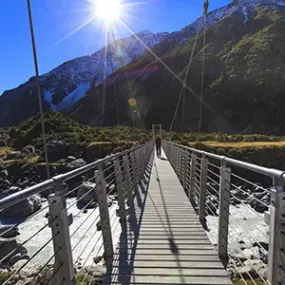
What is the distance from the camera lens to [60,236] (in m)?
1.70

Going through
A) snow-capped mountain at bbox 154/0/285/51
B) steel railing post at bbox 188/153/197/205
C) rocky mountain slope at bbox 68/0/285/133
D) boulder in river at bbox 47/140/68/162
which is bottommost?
boulder in river at bbox 47/140/68/162

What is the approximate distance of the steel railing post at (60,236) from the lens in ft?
5.50

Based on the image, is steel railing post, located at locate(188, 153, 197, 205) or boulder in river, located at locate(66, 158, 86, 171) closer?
steel railing post, located at locate(188, 153, 197, 205)

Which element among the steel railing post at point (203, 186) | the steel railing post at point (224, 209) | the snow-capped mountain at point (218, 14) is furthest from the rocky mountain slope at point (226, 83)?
the steel railing post at point (224, 209)

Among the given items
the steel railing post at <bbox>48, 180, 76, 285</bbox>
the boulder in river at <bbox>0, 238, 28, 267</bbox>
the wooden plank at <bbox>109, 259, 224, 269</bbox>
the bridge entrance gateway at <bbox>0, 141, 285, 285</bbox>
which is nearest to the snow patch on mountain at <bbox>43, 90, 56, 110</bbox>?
the boulder in river at <bbox>0, 238, 28, 267</bbox>

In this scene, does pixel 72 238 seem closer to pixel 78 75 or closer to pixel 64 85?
pixel 64 85

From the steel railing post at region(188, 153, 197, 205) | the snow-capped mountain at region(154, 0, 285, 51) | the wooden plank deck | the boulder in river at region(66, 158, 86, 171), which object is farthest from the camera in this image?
the snow-capped mountain at region(154, 0, 285, 51)

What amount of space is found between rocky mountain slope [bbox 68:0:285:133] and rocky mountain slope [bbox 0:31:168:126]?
4096 cm

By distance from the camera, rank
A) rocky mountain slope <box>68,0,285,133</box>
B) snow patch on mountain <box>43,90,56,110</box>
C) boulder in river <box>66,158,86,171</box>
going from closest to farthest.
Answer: boulder in river <box>66,158,86,171</box>, rocky mountain slope <box>68,0,285,133</box>, snow patch on mountain <box>43,90,56,110</box>

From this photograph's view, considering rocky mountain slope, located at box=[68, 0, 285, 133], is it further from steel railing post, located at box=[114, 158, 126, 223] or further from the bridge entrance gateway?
steel railing post, located at box=[114, 158, 126, 223]

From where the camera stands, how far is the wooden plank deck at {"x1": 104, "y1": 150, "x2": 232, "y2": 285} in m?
2.46

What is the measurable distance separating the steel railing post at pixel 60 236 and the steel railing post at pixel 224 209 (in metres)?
1.44

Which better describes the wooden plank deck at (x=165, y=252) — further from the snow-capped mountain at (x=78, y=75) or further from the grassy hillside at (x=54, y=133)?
the snow-capped mountain at (x=78, y=75)

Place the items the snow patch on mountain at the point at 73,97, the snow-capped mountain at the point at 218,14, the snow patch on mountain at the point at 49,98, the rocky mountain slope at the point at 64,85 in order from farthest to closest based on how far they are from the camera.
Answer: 1. the snow patch on mountain at the point at 49,98
2. the snow patch on mountain at the point at 73,97
3. the rocky mountain slope at the point at 64,85
4. the snow-capped mountain at the point at 218,14
